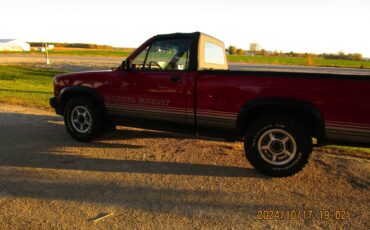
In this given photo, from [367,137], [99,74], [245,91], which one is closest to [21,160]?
[99,74]

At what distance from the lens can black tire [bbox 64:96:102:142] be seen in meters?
5.25

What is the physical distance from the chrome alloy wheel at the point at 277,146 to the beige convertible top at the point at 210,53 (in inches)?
55.1

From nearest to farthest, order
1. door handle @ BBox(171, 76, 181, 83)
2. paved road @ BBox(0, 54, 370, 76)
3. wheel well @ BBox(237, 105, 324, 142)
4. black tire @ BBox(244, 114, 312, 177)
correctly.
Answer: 1. wheel well @ BBox(237, 105, 324, 142)
2. black tire @ BBox(244, 114, 312, 177)
3. door handle @ BBox(171, 76, 181, 83)
4. paved road @ BBox(0, 54, 370, 76)

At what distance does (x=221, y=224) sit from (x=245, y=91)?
179 cm

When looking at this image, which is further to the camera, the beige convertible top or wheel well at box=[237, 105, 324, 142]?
the beige convertible top

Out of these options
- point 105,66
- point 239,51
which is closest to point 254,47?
point 239,51

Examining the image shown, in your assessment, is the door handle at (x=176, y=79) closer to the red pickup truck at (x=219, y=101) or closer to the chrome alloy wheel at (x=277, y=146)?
the red pickup truck at (x=219, y=101)

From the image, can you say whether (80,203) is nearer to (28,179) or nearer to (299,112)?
(28,179)

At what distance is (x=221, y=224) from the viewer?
2.81 meters

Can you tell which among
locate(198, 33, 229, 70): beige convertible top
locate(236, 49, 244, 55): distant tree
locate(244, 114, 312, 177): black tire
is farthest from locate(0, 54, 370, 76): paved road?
locate(236, 49, 244, 55): distant tree

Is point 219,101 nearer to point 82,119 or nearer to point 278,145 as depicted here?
point 278,145

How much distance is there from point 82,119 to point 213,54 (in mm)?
2550
